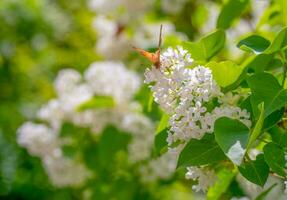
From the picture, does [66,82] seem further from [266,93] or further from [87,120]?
[266,93]

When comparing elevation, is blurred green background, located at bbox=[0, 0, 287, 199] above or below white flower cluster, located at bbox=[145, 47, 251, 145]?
above

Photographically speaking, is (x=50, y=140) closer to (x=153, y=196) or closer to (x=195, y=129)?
(x=153, y=196)

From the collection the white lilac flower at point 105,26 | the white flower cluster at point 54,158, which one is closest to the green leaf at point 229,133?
the white flower cluster at point 54,158

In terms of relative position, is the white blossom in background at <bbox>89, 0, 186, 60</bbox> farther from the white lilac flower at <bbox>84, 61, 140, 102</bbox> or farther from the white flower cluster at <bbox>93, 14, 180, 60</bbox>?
the white lilac flower at <bbox>84, 61, 140, 102</bbox>

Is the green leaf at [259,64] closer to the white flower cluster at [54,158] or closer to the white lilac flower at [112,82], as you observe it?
the white lilac flower at [112,82]

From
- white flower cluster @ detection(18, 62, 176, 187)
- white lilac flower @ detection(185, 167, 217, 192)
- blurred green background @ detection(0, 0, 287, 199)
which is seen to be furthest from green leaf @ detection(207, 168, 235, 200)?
blurred green background @ detection(0, 0, 287, 199)

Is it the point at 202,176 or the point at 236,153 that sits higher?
the point at 202,176

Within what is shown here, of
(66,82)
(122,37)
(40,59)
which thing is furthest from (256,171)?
(40,59)
